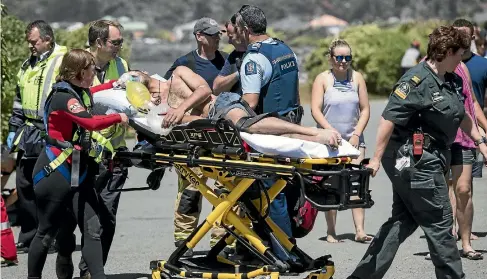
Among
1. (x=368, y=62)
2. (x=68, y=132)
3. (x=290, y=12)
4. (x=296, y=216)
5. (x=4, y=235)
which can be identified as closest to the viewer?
(x=68, y=132)

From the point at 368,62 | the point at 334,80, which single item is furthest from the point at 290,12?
the point at 334,80

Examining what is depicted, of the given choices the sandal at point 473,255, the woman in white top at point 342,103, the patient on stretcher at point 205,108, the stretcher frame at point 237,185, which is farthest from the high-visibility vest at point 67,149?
the sandal at point 473,255

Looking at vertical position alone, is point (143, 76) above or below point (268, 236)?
above

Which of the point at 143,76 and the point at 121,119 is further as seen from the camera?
the point at 143,76

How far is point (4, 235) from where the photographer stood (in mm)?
9438

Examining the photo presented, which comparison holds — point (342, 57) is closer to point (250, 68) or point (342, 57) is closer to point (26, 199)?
point (250, 68)

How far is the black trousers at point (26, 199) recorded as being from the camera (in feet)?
33.4

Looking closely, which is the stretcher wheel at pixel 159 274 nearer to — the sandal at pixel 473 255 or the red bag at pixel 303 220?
the red bag at pixel 303 220

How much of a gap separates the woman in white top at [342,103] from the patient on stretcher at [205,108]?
176cm

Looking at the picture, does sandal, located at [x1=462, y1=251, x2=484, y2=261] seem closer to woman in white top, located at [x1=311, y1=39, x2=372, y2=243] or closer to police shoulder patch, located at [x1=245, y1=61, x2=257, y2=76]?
woman in white top, located at [x1=311, y1=39, x2=372, y2=243]

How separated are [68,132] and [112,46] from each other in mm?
1221

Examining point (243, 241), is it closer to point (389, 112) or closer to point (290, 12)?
point (389, 112)

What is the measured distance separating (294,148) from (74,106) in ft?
5.08

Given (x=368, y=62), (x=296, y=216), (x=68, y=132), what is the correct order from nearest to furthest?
(x=68, y=132) → (x=296, y=216) → (x=368, y=62)
